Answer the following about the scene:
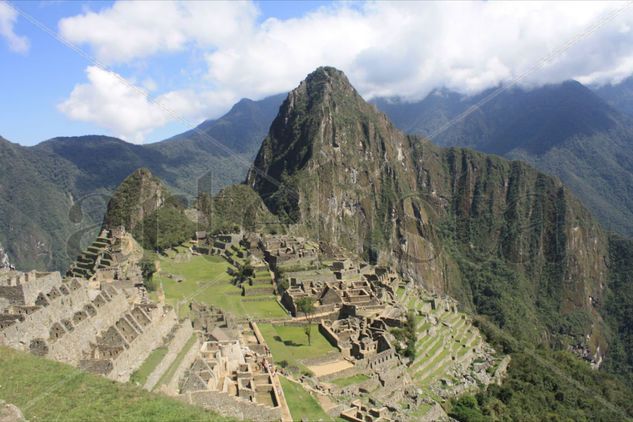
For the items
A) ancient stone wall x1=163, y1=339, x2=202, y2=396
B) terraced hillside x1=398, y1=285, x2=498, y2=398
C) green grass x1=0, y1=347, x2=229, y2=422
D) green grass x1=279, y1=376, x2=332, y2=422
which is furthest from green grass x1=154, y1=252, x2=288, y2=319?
green grass x1=0, y1=347, x2=229, y2=422

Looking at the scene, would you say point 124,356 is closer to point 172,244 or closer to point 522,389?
point 522,389

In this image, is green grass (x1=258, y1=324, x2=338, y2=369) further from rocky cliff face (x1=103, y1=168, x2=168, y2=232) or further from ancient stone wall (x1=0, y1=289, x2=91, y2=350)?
rocky cliff face (x1=103, y1=168, x2=168, y2=232)

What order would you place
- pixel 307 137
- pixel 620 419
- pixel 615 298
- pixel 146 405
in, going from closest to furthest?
pixel 146 405 < pixel 620 419 < pixel 307 137 < pixel 615 298

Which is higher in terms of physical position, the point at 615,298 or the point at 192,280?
the point at 192,280

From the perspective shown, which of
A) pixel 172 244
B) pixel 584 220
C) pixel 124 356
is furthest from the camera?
pixel 584 220

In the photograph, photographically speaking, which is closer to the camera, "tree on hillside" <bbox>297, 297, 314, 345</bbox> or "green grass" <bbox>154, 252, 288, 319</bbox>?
"tree on hillside" <bbox>297, 297, 314, 345</bbox>

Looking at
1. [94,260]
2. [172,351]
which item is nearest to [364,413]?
[172,351]

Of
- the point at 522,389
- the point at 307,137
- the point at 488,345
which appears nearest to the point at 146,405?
the point at 522,389
